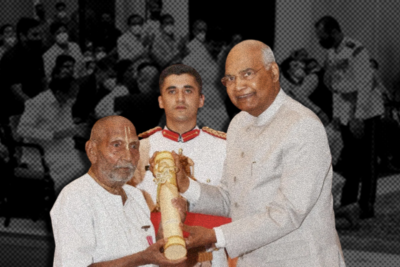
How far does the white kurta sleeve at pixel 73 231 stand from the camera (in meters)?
2.35

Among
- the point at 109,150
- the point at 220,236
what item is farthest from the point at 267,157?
the point at 109,150

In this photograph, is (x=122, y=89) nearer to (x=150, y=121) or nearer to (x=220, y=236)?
(x=150, y=121)

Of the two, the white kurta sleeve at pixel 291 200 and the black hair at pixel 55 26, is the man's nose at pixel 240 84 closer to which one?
the white kurta sleeve at pixel 291 200

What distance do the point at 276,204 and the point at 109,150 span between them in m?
0.80

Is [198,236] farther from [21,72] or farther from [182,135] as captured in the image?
[21,72]

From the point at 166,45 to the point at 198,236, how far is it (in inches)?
271

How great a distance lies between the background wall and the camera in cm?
890

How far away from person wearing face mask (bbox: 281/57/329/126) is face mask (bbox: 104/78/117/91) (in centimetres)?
257

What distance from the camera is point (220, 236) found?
2574 millimetres

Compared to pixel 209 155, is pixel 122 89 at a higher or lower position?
higher

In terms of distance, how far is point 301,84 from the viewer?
7.87 metres

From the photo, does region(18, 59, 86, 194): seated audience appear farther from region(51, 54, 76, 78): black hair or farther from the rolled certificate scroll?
the rolled certificate scroll

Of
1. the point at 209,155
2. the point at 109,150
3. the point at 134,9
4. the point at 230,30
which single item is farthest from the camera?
the point at 134,9

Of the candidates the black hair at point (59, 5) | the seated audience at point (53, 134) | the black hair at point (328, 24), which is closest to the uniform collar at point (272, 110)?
the seated audience at point (53, 134)
